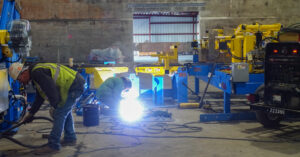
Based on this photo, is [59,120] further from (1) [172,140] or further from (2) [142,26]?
(2) [142,26]

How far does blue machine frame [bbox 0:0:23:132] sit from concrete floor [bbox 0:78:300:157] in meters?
0.35

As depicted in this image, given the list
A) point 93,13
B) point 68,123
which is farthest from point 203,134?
point 93,13

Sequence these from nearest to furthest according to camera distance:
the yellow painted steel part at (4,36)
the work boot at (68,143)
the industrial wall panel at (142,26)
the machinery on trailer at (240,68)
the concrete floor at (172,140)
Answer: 1. the concrete floor at (172,140)
2. the work boot at (68,143)
3. the yellow painted steel part at (4,36)
4. the machinery on trailer at (240,68)
5. the industrial wall panel at (142,26)

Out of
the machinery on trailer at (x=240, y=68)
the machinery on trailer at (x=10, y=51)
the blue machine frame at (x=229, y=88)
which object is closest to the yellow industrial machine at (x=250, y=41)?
the machinery on trailer at (x=240, y=68)

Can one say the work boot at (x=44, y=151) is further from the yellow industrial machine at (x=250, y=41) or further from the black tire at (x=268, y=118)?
the yellow industrial machine at (x=250, y=41)

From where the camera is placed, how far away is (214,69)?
789 centimetres

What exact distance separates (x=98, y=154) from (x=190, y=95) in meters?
7.22

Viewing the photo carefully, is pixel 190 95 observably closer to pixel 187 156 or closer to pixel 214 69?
pixel 214 69

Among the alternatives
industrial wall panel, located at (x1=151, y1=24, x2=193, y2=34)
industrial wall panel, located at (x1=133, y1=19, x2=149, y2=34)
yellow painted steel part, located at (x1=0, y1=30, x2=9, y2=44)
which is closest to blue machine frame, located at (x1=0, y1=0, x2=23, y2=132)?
yellow painted steel part, located at (x1=0, y1=30, x2=9, y2=44)

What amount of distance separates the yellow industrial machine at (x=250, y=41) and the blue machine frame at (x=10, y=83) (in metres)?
5.29

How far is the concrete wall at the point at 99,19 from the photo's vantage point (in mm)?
17406

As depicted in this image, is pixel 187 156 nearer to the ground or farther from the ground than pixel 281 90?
nearer to the ground

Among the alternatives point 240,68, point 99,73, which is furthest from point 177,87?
point 240,68

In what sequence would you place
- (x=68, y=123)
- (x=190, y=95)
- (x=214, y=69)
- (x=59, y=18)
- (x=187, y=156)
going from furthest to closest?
(x=59, y=18) → (x=190, y=95) → (x=214, y=69) → (x=68, y=123) → (x=187, y=156)
